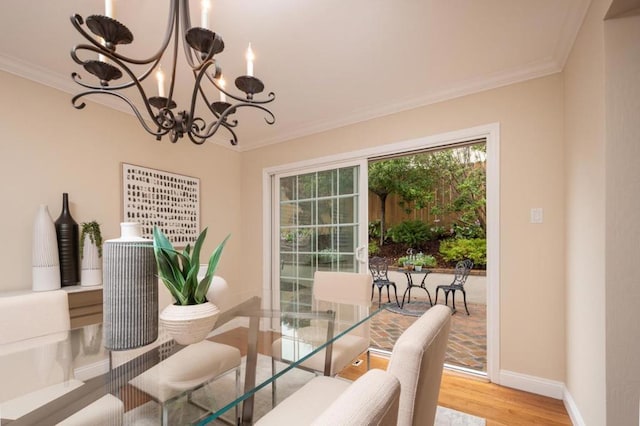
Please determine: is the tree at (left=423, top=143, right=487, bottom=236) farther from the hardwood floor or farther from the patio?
the hardwood floor

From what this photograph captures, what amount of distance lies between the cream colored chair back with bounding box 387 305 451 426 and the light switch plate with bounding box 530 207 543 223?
1.71 meters

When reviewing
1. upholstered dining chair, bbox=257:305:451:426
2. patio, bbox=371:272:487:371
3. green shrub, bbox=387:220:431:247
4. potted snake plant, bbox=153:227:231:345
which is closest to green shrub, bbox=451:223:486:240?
green shrub, bbox=387:220:431:247

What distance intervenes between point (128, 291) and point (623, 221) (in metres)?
2.05

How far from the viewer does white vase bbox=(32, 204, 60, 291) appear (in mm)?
2039

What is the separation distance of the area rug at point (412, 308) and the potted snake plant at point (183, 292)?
3.68 m

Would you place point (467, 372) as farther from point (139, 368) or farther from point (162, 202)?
point (162, 202)

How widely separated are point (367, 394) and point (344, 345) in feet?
5.00

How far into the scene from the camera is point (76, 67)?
2182mm

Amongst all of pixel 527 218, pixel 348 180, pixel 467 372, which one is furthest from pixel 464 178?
pixel 467 372

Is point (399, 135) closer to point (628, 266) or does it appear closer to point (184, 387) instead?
point (628, 266)

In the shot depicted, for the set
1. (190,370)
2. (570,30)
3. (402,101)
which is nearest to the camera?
(190,370)

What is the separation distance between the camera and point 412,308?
15.9 ft

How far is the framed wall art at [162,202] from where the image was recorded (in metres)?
2.75

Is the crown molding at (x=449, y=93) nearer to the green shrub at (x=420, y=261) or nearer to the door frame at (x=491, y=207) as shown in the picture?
the door frame at (x=491, y=207)
